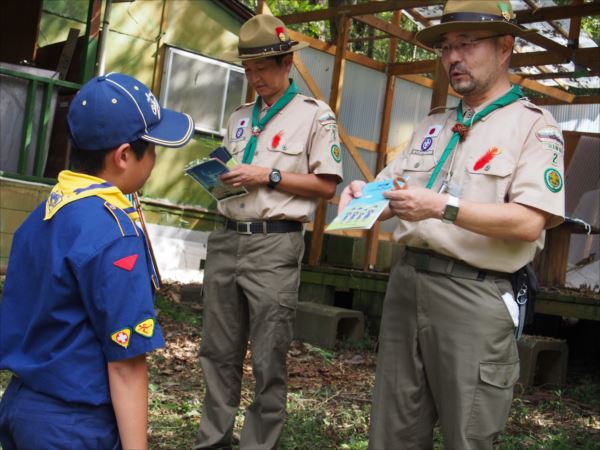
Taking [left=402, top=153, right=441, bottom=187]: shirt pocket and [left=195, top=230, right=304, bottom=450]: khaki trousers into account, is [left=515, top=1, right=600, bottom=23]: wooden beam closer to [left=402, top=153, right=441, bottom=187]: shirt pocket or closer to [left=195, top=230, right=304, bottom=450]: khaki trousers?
[left=195, top=230, right=304, bottom=450]: khaki trousers

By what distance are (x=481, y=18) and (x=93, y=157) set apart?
1.53 meters

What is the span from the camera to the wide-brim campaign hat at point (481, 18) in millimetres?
3000

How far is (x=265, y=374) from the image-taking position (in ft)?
13.7

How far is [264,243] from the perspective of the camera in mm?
4254

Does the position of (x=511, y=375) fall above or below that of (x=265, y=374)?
above

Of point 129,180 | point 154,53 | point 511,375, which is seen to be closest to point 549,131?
point 511,375

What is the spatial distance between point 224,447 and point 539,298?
382 centimetres

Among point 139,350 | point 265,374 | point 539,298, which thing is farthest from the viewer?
point 539,298

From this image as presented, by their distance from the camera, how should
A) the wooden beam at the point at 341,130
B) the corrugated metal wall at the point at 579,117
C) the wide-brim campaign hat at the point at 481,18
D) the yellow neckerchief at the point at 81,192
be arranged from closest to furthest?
the yellow neckerchief at the point at 81,192 → the wide-brim campaign hat at the point at 481,18 → the wooden beam at the point at 341,130 → the corrugated metal wall at the point at 579,117

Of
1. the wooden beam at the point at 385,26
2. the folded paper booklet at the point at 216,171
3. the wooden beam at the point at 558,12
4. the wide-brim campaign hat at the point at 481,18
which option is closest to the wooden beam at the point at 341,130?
the wooden beam at the point at 385,26

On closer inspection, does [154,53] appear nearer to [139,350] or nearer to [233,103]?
[233,103]

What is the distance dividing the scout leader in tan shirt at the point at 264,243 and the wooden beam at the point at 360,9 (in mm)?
3639

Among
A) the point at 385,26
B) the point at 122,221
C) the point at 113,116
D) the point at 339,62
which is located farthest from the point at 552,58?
the point at 122,221

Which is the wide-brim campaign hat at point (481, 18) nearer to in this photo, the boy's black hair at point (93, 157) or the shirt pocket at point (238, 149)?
the boy's black hair at point (93, 157)
